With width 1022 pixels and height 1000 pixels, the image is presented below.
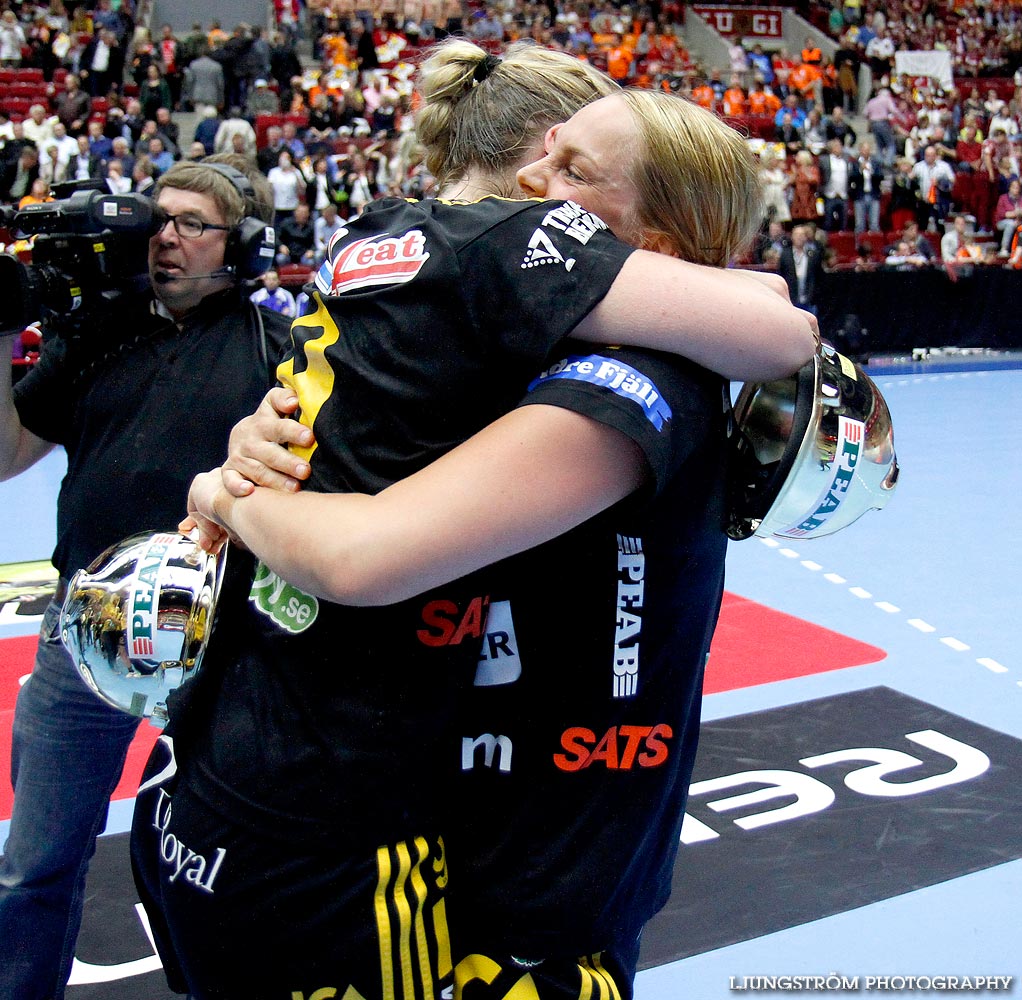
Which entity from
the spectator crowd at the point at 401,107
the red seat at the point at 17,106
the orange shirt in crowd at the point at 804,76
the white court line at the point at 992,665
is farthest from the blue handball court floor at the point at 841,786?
the orange shirt in crowd at the point at 804,76

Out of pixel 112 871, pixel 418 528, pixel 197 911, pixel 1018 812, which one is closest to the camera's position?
pixel 418 528

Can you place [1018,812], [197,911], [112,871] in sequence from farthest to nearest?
1. [1018,812]
2. [112,871]
3. [197,911]

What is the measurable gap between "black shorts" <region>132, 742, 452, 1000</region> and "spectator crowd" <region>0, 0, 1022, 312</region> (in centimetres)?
1078

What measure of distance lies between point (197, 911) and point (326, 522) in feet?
1.45

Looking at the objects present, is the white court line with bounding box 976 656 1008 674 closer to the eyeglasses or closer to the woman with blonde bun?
the eyeglasses

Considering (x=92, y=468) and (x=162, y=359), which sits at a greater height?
(x=162, y=359)

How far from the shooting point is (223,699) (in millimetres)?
1274

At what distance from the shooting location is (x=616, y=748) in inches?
49.5

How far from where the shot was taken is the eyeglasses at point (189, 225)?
2.53 m

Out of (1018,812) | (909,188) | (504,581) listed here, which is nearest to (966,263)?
(909,188)

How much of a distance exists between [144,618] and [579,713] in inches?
21.6

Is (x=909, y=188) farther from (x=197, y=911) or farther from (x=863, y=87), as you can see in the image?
(x=197, y=911)

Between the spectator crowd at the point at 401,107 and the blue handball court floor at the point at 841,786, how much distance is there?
715 cm

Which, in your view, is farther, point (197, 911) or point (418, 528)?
point (197, 911)
